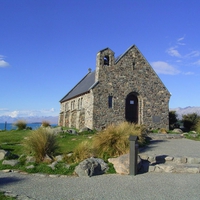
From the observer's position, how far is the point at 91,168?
8.55 m

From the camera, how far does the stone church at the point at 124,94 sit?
24.2m

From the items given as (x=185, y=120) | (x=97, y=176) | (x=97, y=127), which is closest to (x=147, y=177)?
(x=97, y=176)

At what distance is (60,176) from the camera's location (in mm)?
8312

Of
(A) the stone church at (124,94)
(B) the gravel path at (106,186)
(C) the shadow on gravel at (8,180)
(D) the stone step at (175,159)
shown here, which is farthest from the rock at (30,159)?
(A) the stone church at (124,94)

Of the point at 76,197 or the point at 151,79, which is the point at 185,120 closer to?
the point at 151,79

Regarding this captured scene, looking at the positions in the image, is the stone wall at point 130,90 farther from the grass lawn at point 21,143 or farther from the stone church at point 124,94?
the grass lawn at point 21,143

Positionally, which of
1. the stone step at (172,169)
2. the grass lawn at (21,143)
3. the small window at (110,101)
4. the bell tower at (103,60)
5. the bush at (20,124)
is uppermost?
the bell tower at (103,60)

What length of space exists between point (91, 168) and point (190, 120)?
2308cm

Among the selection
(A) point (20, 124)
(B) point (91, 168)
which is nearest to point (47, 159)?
(B) point (91, 168)

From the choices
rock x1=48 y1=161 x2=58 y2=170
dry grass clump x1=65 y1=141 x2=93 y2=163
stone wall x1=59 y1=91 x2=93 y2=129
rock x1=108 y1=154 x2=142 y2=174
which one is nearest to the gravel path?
rock x1=108 y1=154 x2=142 y2=174

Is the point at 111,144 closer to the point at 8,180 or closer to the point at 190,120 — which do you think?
the point at 8,180

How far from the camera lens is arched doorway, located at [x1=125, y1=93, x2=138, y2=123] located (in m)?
26.0

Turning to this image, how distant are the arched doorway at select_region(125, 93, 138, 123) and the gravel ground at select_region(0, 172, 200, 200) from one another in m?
17.3

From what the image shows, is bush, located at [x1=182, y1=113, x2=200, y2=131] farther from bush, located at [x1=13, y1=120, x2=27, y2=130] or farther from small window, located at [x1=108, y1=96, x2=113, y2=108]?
bush, located at [x1=13, y1=120, x2=27, y2=130]
